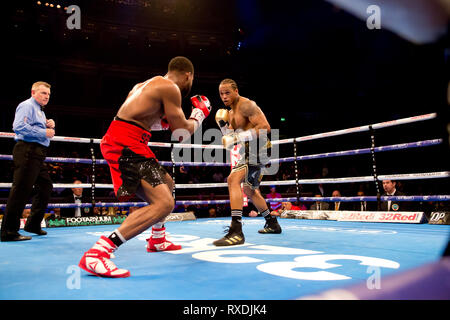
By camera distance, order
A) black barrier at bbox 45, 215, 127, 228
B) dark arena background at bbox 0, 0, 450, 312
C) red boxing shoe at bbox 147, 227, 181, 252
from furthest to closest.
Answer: black barrier at bbox 45, 215, 127, 228
red boxing shoe at bbox 147, 227, 181, 252
dark arena background at bbox 0, 0, 450, 312

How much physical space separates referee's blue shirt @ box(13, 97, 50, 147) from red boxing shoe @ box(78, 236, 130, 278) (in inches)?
76.2

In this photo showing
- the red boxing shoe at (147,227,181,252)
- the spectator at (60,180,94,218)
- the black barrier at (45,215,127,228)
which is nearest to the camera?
the red boxing shoe at (147,227,181,252)

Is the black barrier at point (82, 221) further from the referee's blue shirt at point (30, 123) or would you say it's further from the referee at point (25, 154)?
the referee's blue shirt at point (30, 123)

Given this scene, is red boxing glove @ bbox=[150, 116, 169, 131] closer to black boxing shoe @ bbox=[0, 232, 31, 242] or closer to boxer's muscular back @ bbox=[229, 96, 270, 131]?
boxer's muscular back @ bbox=[229, 96, 270, 131]

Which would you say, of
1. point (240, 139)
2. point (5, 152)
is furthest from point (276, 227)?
point (5, 152)

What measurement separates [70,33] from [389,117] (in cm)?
1211

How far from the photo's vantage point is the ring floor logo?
150 cm

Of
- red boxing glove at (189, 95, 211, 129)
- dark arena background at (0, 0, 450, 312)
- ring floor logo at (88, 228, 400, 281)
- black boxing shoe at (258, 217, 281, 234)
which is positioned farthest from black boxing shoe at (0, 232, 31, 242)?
black boxing shoe at (258, 217, 281, 234)

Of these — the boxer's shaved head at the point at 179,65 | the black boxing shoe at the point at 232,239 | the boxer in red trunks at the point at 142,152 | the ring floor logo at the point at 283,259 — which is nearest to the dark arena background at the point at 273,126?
the ring floor logo at the point at 283,259

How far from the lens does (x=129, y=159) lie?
1913 mm

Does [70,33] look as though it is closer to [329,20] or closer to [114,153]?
[329,20]

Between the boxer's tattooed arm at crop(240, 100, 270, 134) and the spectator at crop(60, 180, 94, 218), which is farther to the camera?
the spectator at crop(60, 180, 94, 218)

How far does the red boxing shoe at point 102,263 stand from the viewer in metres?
1.54

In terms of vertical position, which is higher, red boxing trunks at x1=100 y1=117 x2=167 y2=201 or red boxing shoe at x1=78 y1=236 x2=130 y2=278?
red boxing trunks at x1=100 y1=117 x2=167 y2=201
